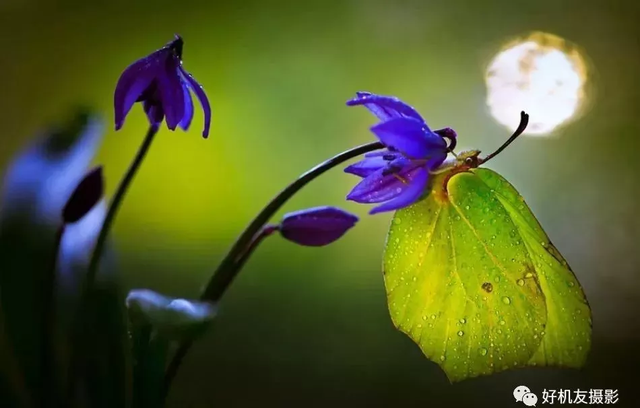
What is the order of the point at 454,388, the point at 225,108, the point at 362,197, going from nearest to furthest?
the point at 362,197
the point at 454,388
the point at 225,108

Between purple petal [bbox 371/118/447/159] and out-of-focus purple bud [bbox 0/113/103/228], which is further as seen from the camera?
out-of-focus purple bud [bbox 0/113/103/228]

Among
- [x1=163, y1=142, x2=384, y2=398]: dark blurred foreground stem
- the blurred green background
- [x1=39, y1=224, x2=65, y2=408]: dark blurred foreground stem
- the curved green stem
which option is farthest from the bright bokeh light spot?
[x1=39, y1=224, x2=65, y2=408]: dark blurred foreground stem

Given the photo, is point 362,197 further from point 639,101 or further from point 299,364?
point 639,101

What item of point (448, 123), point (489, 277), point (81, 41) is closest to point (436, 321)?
point (489, 277)

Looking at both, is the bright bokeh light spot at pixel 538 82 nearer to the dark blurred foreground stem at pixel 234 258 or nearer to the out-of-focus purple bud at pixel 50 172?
the dark blurred foreground stem at pixel 234 258

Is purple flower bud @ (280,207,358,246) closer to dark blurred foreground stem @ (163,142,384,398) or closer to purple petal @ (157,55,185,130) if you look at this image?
dark blurred foreground stem @ (163,142,384,398)

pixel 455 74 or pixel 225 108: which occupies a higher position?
pixel 455 74

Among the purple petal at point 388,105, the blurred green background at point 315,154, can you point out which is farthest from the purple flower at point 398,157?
the blurred green background at point 315,154
